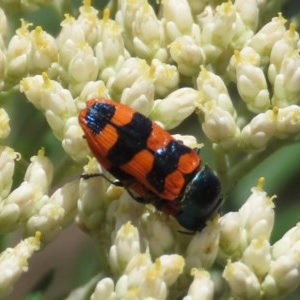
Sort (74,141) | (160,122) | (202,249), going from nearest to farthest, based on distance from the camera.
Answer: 1. (202,249)
2. (74,141)
3. (160,122)

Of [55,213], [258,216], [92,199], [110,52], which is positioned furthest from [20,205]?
[258,216]

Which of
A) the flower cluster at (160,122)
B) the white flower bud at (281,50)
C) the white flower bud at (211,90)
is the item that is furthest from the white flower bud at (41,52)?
the white flower bud at (281,50)

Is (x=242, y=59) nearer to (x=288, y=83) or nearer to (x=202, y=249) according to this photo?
(x=288, y=83)

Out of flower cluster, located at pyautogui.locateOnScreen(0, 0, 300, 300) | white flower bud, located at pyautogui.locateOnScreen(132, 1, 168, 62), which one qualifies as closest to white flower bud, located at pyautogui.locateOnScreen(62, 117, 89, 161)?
flower cluster, located at pyautogui.locateOnScreen(0, 0, 300, 300)

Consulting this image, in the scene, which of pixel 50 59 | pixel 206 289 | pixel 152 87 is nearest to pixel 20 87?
pixel 50 59

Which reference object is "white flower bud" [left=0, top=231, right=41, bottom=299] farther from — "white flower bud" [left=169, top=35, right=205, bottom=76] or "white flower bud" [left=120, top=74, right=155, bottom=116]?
"white flower bud" [left=169, top=35, right=205, bottom=76]

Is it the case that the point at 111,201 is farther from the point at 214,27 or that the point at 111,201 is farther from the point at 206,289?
the point at 214,27
